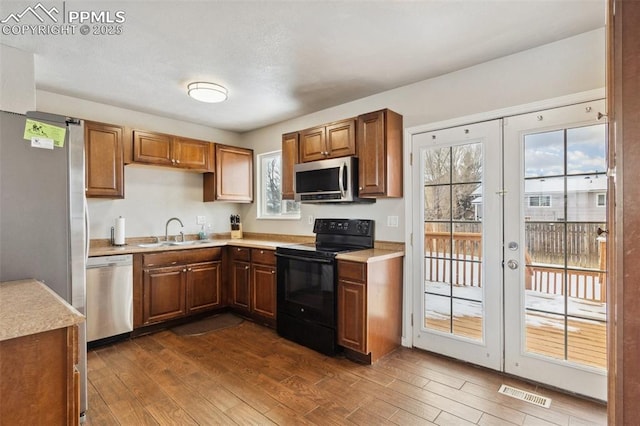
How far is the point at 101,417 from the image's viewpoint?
1972 millimetres

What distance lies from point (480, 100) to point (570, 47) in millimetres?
644

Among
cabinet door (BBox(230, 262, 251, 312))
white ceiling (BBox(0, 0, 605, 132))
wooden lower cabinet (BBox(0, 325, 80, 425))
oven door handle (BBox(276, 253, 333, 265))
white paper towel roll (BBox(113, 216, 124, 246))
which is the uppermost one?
white ceiling (BBox(0, 0, 605, 132))

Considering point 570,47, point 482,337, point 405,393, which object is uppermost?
point 570,47

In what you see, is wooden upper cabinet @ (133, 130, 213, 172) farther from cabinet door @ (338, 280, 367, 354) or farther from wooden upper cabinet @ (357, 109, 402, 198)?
cabinet door @ (338, 280, 367, 354)

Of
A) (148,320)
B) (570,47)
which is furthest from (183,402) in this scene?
(570,47)

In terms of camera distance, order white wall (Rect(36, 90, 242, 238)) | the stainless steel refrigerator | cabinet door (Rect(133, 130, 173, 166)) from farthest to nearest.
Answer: cabinet door (Rect(133, 130, 173, 166)) → white wall (Rect(36, 90, 242, 238)) → the stainless steel refrigerator

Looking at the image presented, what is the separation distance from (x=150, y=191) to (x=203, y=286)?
4.67 feet

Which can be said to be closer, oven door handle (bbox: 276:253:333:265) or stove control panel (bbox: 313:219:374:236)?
oven door handle (bbox: 276:253:333:265)

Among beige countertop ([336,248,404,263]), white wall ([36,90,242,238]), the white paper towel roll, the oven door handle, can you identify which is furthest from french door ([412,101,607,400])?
the white paper towel roll

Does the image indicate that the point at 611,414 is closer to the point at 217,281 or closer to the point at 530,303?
the point at 530,303

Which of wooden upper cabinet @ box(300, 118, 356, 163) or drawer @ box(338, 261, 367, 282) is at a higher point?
wooden upper cabinet @ box(300, 118, 356, 163)

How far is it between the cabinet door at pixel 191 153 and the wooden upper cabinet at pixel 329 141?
1460 mm

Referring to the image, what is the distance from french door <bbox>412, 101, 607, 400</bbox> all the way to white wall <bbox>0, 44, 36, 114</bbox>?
3.29 meters

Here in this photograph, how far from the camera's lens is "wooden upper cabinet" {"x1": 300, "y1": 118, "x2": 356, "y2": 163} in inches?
125
